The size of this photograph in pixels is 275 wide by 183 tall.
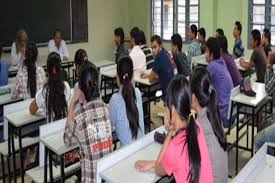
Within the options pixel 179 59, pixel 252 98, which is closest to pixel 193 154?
pixel 252 98

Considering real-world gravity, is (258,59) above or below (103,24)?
below

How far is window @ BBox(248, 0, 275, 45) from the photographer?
277 inches

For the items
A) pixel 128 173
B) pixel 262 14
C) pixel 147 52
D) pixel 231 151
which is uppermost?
pixel 262 14

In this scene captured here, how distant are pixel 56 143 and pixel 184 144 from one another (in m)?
1.20

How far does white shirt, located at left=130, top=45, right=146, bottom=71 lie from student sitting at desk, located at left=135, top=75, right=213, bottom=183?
310 cm

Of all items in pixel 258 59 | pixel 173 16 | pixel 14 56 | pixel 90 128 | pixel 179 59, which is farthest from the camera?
pixel 173 16

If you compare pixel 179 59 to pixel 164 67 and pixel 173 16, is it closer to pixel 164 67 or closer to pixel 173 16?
pixel 164 67

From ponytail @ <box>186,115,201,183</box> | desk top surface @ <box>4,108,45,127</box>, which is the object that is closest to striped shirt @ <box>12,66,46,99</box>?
desk top surface @ <box>4,108,45,127</box>

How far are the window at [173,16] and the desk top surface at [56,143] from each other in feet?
18.6

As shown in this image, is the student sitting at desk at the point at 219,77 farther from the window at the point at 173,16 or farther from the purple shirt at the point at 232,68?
the window at the point at 173,16

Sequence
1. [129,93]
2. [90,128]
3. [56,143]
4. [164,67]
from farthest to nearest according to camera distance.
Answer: [164,67] < [129,93] < [56,143] < [90,128]

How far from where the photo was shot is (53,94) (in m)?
3.10

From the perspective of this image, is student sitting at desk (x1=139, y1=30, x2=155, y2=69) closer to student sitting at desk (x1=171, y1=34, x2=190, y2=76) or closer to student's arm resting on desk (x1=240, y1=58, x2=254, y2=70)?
student sitting at desk (x1=171, y1=34, x2=190, y2=76)

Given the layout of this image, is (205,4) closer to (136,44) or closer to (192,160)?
(136,44)
